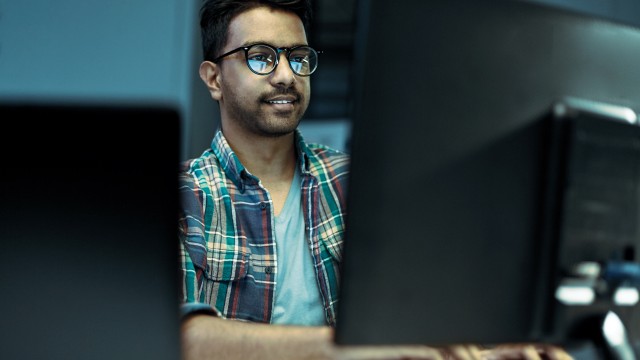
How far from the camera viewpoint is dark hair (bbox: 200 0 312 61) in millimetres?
1274

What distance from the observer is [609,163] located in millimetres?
715

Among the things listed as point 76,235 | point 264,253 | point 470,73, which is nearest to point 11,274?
point 76,235

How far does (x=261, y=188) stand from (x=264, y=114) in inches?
5.7

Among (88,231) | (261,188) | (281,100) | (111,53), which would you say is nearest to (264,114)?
(281,100)

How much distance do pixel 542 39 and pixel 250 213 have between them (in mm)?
648

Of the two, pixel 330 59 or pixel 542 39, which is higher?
pixel 330 59

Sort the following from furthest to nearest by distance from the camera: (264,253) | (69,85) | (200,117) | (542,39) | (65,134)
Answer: (200,117) → (69,85) → (264,253) → (542,39) → (65,134)

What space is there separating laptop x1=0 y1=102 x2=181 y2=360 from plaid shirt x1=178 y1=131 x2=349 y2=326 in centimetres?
44

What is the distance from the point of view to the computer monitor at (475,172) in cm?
61

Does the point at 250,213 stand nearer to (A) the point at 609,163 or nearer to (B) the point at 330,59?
(A) the point at 609,163

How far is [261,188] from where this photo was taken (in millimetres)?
1207

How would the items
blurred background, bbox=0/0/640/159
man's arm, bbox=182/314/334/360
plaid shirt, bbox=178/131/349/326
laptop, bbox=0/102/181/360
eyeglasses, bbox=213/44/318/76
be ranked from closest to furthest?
1. laptop, bbox=0/102/181/360
2. man's arm, bbox=182/314/334/360
3. plaid shirt, bbox=178/131/349/326
4. eyeglasses, bbox=213/44/318/76
5. blurred background, bbox=0/0/640/159

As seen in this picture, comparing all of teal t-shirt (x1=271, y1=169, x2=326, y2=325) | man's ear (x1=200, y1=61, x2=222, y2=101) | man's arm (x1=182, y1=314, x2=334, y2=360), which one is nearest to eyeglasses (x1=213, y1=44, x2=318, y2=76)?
man's ear (x1=200, y1=61, x2=222, y2=101)

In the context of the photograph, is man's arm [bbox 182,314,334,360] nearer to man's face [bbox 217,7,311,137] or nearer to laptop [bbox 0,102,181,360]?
laptop [bbox 0,102,181,360]
